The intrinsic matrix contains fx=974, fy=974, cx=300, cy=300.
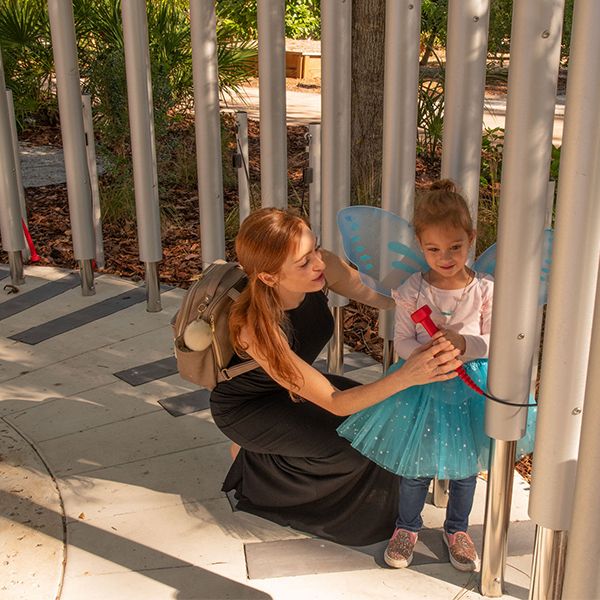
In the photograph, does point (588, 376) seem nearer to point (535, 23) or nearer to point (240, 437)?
point (535, 23)

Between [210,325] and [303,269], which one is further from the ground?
[303,269]

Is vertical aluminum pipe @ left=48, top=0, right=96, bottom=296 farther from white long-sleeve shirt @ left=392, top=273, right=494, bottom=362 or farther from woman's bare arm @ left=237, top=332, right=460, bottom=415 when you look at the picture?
white long-sleeve shirt @ left=392, top=273, right=494, bottom=362

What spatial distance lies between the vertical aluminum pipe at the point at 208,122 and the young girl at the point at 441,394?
7.27 ft

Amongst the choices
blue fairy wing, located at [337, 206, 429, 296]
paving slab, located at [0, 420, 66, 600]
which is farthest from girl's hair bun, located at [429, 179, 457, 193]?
paving slab, located at [0, 420, 66, 600]

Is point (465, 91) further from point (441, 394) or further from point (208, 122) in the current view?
point (208, 122)

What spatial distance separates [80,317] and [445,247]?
3.32 m

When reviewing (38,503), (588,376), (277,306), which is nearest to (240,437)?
(277,306)

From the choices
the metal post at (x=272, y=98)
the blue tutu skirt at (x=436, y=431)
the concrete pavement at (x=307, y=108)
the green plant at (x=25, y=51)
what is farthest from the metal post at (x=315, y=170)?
the concrete pavement at (x=307, y=108)

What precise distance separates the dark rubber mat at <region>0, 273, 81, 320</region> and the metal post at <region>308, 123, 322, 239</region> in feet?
6.67

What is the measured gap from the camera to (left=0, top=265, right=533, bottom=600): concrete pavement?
338cm

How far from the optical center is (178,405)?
4758mm

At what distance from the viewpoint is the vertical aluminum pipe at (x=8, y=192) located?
6.00 meters

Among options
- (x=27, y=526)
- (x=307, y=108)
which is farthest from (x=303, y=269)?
(x=307, y=108)

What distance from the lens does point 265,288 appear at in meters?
3.33
